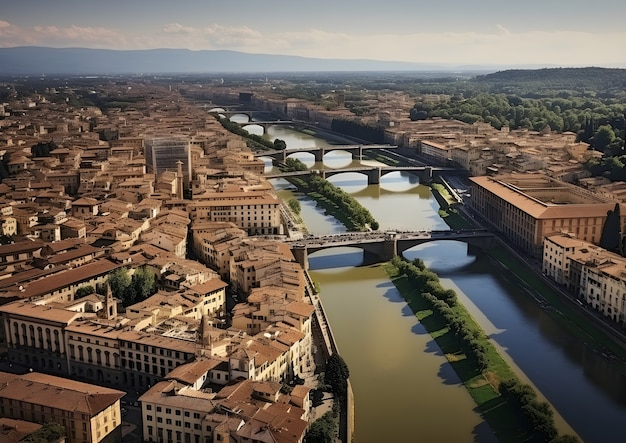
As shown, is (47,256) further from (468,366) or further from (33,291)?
(468,366)

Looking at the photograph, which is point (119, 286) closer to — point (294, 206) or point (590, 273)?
point (590, 273)

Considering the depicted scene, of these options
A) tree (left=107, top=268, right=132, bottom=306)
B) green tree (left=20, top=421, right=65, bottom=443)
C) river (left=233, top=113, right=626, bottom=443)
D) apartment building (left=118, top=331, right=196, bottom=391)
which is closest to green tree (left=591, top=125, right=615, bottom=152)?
river (left=233, top=113, right=626, bottom=443)

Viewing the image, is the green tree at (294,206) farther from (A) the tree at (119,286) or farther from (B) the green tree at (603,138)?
(B) the green tree at (603,138)

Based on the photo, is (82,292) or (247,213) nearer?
(82,292)

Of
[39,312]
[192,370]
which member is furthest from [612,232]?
[39,312]

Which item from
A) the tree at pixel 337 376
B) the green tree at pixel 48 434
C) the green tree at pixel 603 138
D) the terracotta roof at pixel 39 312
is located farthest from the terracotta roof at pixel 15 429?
the green tree at pixel 603 138

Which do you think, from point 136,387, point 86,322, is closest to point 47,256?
point 86,322
